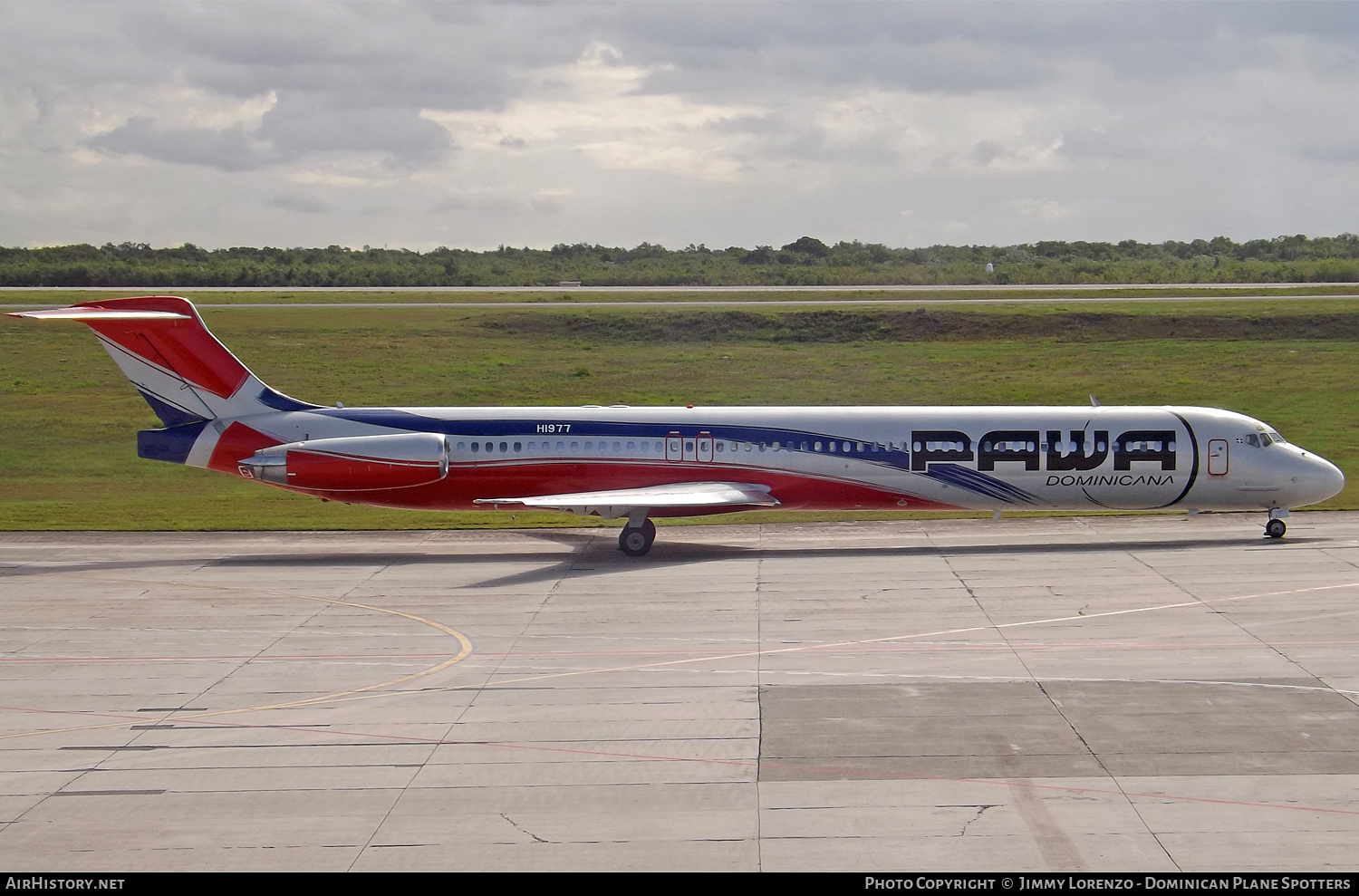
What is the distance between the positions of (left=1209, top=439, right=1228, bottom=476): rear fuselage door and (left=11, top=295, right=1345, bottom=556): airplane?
0.13 ft

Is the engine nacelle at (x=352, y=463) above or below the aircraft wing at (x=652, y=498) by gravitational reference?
above

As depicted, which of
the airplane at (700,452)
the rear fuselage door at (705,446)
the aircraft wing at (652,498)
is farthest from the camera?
the rear fuselage door at (705,446)

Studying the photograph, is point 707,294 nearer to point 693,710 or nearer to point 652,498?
point 652,498

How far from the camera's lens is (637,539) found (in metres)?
31.4

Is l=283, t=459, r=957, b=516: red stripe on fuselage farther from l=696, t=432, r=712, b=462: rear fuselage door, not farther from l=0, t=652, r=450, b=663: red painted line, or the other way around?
l=0, t=652, r=450, b=663: red painted line

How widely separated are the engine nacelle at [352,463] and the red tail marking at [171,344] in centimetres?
249

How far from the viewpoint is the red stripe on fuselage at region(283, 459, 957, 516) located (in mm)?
32312

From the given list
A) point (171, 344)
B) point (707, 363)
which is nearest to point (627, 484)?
point (171, 344)

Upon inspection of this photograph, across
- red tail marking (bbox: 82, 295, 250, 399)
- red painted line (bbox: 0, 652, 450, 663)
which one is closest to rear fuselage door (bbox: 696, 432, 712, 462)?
red painted line (bbox: 0, 652, 450, 663)

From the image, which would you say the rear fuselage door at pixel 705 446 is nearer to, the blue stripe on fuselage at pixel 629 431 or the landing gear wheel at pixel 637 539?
the blue stripe on fuselage at pixel 629 431

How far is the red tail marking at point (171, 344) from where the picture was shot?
32.8 meters

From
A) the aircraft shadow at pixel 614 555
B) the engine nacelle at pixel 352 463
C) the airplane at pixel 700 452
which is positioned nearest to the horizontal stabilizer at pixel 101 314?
the airplane at pixel 700 452

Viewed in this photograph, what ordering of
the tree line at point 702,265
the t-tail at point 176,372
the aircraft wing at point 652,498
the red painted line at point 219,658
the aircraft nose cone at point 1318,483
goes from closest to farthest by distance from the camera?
the red painted line at point 219,658, the aircraft wing at point 652,498, the aircraft nose cone at point 1318,483, the t-tail at point 176,372, the tree line at point 702,265

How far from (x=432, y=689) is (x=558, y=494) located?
12516mm
